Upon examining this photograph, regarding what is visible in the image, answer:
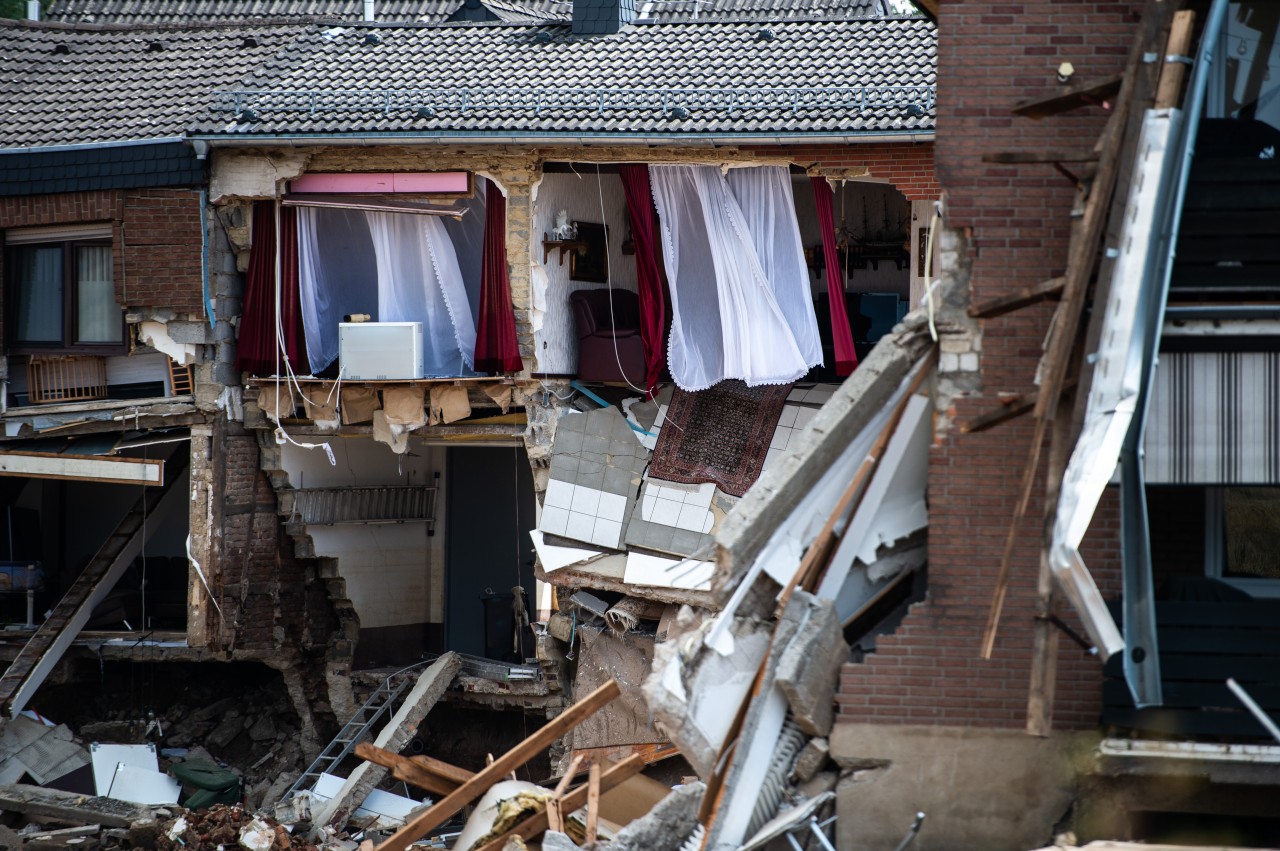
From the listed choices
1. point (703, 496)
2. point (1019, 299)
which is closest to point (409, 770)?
point (1019, 299)

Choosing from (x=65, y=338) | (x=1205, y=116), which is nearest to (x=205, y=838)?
(x=65, y=338)

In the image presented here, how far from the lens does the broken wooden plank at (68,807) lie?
15.9 meters

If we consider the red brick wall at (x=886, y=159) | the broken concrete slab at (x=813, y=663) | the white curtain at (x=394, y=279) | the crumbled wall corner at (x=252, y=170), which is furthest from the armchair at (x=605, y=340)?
the broken concrete slab at (x=813, y=663)

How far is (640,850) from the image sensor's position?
902 centimetres

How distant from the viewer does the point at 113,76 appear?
18406 mm

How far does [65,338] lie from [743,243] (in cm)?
788

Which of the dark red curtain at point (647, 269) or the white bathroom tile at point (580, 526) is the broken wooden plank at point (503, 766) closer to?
the white bathroom tile at point (580, 526)

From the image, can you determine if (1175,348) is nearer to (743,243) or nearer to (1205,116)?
(1205,116)

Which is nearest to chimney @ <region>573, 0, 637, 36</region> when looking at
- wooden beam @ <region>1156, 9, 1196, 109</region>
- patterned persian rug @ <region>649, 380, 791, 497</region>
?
patterned persian rug @ <region>649, 380, 791, 497</region>

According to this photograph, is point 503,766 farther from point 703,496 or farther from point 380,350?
point 380,350

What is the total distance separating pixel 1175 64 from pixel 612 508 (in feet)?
32.8

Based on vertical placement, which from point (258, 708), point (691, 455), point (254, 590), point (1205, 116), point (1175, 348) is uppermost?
point (1205, 116)

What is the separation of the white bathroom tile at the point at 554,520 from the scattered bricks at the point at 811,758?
27.8ft

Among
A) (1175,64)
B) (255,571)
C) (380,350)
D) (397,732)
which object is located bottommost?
(397,732)
